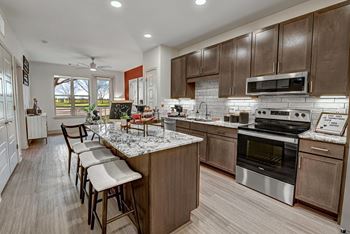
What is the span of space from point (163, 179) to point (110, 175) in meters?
0.47

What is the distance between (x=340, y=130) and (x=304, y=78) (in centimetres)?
75

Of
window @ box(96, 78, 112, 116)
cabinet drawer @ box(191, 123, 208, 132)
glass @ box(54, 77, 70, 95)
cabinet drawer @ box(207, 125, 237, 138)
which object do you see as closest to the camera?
cabinet drawer @ box(207, 125, 237, 138)

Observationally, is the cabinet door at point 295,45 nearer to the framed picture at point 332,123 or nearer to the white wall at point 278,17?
the white wall at point 278,17

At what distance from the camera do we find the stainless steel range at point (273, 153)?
2.21 meters

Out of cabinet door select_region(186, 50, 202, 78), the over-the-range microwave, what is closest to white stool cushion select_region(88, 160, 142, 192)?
the over-the-range microwave

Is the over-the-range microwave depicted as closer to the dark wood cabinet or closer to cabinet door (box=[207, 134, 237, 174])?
cabinet door (box=[207, 134, 237, 174])

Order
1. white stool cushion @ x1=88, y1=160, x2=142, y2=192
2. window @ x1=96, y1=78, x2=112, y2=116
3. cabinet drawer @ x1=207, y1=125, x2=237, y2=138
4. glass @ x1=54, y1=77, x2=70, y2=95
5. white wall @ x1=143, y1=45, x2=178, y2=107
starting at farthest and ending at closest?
window @ x1=96, y1=78, x2=112, y2=116, glass @ x1=54, y1=77, x2=70, y2=95, white wall @ x1=143, y1=45, x2=178, y2=107, cabinet drawer @ x1=207, y1=125, x2=237, y2=138, white stool cushion @ x1=88, y1=160, x2=142, y2=192

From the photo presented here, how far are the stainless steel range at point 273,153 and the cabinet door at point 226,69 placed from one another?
30.3 inches

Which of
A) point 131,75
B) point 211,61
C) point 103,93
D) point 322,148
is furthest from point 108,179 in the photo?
point 103,93

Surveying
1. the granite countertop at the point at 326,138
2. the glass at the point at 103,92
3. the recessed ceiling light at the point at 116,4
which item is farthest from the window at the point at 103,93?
the granite countertop at the point at 326,138

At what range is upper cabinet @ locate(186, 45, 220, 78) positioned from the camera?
3.48 metres

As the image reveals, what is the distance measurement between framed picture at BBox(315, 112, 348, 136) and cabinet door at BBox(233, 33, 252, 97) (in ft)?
3.77

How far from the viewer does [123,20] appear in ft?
10.3

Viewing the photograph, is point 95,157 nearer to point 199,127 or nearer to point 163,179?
point 163,179
